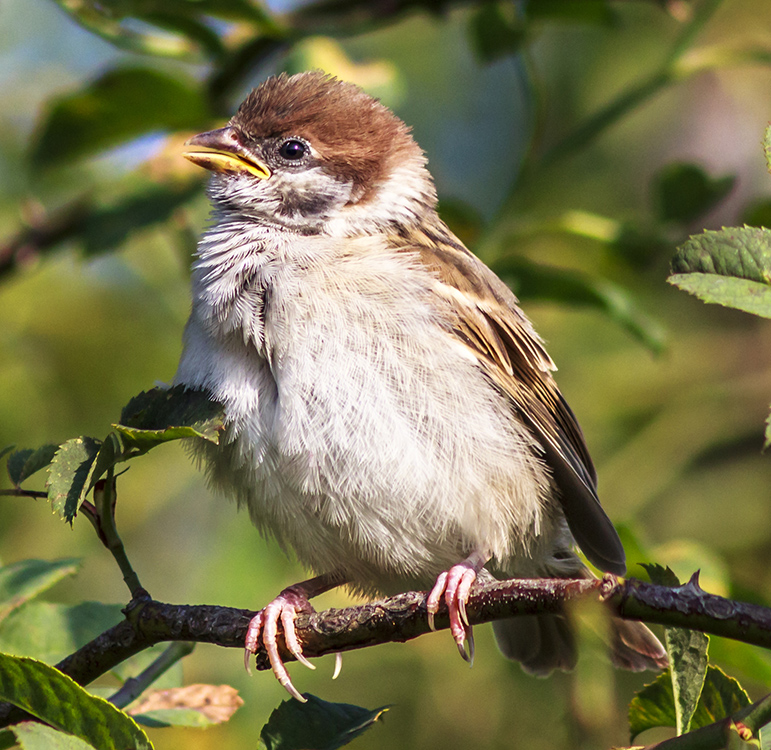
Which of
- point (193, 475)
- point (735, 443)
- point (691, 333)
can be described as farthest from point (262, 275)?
point (691, 333)

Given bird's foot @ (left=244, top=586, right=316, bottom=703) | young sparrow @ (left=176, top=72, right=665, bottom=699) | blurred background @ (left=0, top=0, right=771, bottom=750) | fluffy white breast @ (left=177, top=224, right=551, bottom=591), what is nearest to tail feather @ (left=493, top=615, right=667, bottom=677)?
young sparrow @ (left=176, top=72, right=665, bottom=699)

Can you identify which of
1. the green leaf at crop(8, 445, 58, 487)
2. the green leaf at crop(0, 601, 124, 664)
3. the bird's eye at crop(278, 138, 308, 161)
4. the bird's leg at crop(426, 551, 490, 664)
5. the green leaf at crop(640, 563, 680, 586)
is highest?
the bird's eye at crop(278, 138, 308, 161)

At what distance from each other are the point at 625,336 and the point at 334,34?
2.12m

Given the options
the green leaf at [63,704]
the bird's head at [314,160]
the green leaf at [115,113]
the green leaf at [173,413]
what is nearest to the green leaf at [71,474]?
the green leaf at [173,413]

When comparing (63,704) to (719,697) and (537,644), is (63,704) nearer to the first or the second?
(719,697)

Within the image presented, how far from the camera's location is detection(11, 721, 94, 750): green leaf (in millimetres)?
1455

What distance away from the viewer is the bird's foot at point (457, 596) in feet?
7.03

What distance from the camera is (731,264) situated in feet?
4.86

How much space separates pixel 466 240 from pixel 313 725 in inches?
81.5

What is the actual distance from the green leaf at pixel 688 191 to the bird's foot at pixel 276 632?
172cm

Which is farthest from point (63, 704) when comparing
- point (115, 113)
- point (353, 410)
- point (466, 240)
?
point (115, 113)

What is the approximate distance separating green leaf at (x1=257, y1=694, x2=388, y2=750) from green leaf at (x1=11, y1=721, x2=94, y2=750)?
32cm

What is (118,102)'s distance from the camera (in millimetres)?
3406

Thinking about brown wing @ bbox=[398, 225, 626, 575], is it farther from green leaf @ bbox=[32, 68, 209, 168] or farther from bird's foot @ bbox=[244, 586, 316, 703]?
green leaf @ bbox=[32, 68, 209, 168]
